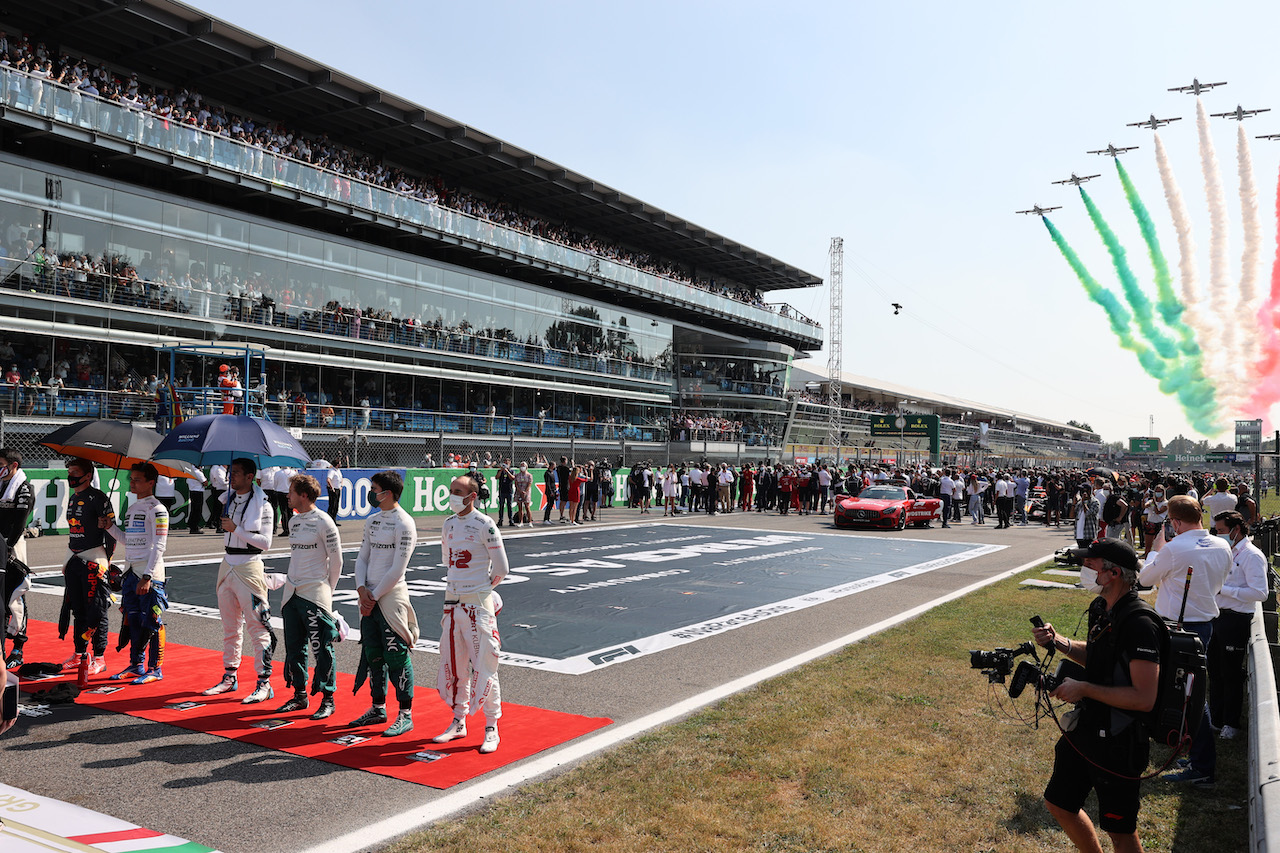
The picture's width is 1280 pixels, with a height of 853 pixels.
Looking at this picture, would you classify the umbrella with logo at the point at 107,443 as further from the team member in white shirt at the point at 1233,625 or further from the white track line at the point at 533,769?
the team member in white shirt at the point at 1233,625

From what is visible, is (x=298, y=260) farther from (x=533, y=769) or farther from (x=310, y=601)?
(x=533, y=769)

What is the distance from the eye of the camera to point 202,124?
28.3 metres

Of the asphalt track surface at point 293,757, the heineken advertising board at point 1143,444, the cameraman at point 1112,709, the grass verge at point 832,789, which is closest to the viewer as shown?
the cameraman at point 1112,709

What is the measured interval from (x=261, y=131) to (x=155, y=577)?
1097 inches

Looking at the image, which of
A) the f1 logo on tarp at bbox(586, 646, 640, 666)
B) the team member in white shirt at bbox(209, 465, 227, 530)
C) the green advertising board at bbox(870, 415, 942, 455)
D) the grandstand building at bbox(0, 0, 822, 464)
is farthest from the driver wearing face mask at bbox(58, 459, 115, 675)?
the green advertising board at bbox(870, 415, 942, 455)

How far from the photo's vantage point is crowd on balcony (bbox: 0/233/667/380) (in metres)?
24.0

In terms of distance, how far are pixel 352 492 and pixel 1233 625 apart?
21132 millimetres

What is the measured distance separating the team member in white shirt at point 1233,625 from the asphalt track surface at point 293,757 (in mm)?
3693

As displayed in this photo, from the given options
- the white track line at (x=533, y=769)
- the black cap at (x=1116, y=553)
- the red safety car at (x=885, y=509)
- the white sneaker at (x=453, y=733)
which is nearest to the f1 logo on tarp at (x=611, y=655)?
the white track line at (x=533, y=769)

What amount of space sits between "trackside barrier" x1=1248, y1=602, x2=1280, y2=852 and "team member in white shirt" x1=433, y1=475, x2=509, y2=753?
4.44 metres

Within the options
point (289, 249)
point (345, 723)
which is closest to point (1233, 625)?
point (345, 723)

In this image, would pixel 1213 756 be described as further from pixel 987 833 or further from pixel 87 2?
pixel 87 2

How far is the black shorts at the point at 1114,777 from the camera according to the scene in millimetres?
3729

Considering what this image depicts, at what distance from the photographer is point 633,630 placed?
415 inches
